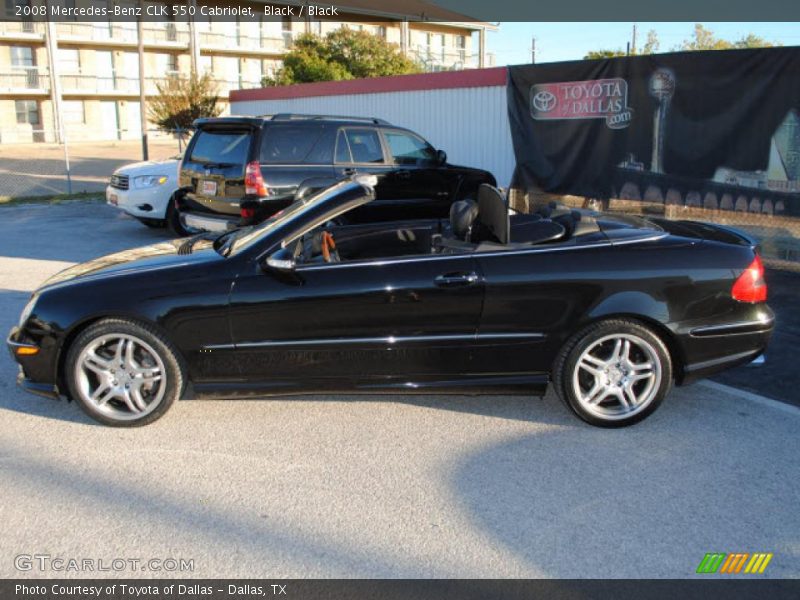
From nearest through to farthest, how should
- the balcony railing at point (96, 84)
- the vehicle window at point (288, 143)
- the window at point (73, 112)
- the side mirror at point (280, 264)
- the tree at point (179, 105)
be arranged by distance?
1. the side mirror at point (280, 264)
2. the vehicle window at point (288, 143)
3. the tree at point (179, 105)
4. the balcony railing at point (96, 84)
5. the window at point (73, 112)

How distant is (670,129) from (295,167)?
463cm

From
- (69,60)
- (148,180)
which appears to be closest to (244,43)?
(69,60)

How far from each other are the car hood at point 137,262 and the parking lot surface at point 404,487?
863mm

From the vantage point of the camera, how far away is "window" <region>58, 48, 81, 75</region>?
46062 millimetres

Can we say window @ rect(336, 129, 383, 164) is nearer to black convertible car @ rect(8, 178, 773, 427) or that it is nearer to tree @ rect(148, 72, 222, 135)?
black convertible car @ rect(8, 178, 773, 427)

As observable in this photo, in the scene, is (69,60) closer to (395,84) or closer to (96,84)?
(96,84)

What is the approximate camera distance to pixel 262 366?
4.37 metres

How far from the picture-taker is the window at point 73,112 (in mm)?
47031

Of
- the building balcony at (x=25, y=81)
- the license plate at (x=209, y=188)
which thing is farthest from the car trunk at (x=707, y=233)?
the building balcony at (x=25, y=81)

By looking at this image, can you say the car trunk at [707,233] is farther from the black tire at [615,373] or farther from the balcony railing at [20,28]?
the balcony railing at [20,28]

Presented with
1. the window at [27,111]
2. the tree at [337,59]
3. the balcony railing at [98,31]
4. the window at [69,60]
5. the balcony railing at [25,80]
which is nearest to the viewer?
the tree at [337,59]

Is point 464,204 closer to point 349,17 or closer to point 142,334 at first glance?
point 142,334

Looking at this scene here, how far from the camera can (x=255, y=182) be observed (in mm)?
8531

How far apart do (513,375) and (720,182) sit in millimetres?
5506
